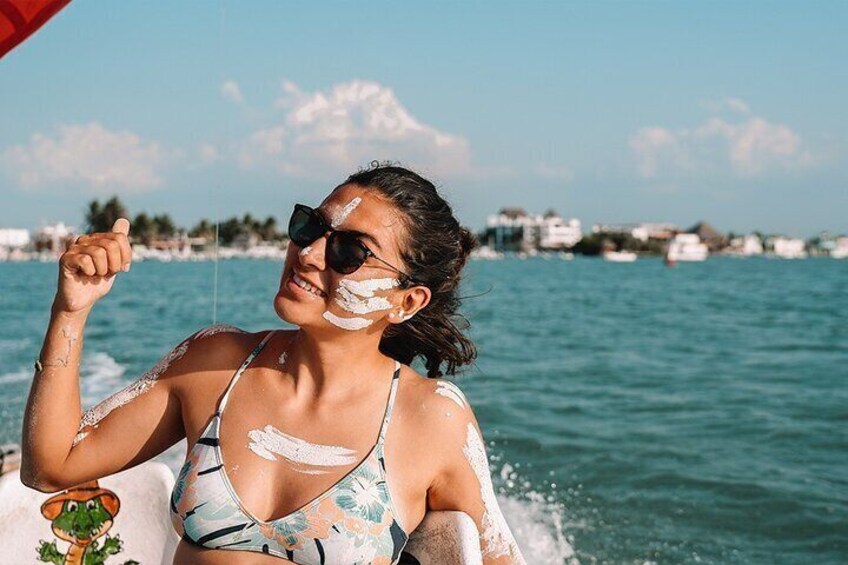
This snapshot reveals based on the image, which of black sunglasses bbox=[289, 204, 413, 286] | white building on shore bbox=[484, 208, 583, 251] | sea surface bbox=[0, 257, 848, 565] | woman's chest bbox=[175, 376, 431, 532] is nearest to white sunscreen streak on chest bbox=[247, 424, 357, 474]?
woman's chest bbox=[175, 376, 431, 532]

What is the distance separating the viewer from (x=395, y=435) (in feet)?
7.96

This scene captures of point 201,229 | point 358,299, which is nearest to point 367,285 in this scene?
point 358,299

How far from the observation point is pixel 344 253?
2377mm

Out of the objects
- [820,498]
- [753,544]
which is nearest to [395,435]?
[753,544]

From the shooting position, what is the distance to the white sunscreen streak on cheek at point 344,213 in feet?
7.83

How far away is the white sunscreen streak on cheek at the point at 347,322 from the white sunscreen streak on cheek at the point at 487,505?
0.37 metres

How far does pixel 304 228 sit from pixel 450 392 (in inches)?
21.6

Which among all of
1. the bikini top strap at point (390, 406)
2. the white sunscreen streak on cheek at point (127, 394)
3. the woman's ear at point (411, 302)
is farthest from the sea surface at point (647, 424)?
the white sunscreen streak on cheek at point (127, 394)

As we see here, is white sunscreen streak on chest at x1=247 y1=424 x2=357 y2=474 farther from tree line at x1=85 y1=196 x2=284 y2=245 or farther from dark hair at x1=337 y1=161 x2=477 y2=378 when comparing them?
tree line at x1=85 y1=196 x2=284 y2=245

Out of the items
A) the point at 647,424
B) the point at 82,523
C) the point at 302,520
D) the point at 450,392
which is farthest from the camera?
the point at 647,424

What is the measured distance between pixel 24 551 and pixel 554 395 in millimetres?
13614

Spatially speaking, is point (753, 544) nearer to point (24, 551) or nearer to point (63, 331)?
point (24, 551)

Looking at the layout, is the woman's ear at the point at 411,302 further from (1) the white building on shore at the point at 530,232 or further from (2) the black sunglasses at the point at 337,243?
(1) the white building on shore at the point at 530,232

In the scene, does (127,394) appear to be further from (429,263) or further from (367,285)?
(429,263)
